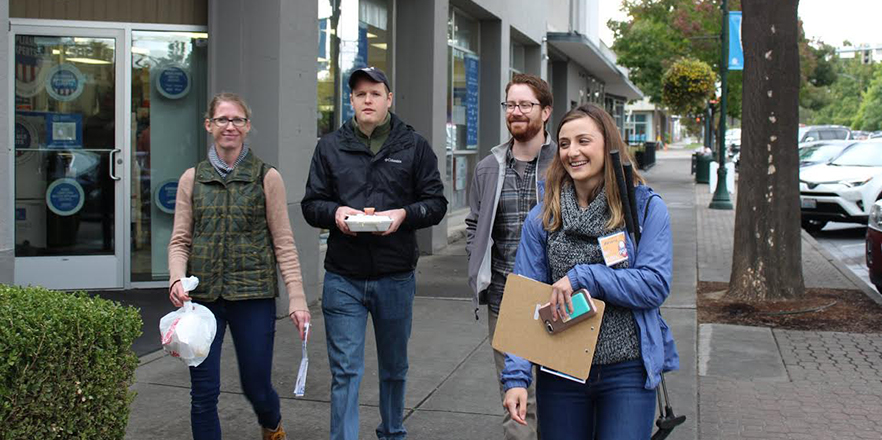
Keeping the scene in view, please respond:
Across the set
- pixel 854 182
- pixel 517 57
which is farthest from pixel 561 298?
pixel 517 57

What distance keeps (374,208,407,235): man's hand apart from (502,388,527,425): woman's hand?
4.36ft

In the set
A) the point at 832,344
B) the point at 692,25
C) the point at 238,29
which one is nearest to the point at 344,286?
the point at 238,29

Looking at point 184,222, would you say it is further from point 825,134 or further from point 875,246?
point 825,134

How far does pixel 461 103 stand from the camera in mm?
15672

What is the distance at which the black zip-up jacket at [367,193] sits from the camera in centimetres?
436

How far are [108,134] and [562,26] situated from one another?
17.7 m

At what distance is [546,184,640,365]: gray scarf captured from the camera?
3.06 meters


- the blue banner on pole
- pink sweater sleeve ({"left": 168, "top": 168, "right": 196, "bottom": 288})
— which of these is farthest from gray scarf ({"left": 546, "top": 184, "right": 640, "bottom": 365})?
the blue banner on pole

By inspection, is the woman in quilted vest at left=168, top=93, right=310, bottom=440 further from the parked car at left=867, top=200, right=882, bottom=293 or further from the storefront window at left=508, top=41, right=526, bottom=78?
the storefront window at left=508, top=41, right=526, bottom=78

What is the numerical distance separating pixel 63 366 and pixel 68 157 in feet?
18.6

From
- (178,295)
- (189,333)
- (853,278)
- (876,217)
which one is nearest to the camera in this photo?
(189,333)

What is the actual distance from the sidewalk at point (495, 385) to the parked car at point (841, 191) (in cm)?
842

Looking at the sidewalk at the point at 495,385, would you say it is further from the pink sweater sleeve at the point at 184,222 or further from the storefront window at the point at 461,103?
the storefront window at the point at 461,103

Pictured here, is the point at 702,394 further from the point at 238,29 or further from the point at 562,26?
the point at 562,26
